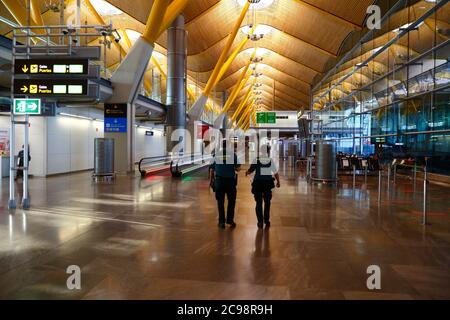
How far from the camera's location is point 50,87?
8.84 m

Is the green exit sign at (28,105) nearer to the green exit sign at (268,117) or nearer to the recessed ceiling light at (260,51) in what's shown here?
the recessed ceiling light at (260,51)

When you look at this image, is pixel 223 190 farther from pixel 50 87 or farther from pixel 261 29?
pixel 261 29

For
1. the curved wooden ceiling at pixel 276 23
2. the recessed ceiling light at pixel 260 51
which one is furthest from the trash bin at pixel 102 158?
the recessed ceiling light at pixel 260 51

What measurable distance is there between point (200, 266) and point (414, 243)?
11.5 ft

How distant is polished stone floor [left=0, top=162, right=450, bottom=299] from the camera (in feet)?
12.8

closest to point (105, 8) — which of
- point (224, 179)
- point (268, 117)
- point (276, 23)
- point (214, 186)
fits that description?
point (276, 23)

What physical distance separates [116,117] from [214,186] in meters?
12.9

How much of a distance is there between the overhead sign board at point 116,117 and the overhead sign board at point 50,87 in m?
9.71

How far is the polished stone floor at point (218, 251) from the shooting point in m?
3.91

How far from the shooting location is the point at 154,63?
1638 inches

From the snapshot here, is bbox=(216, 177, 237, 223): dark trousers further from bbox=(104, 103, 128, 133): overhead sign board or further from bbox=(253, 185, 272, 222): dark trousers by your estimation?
bbox=(104, 103, 128, 133): overhead sign board

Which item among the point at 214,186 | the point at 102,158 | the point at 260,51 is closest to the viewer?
the point at 214,186

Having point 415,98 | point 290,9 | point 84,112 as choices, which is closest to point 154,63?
point 290,9

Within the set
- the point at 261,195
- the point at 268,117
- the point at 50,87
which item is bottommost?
the point at 261,195
